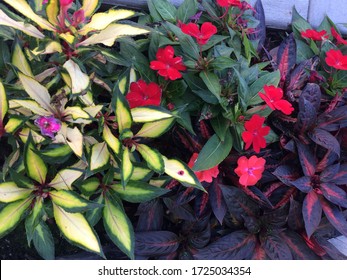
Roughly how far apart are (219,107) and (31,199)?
2.31 feet

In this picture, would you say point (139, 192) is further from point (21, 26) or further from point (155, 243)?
point (21, 26)

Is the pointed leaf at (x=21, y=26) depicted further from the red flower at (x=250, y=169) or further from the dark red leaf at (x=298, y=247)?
the dark red leaf at (x=298, y=247)

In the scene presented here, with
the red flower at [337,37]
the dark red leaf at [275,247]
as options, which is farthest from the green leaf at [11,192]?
the red flower at [337,37]

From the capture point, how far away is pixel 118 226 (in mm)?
1504

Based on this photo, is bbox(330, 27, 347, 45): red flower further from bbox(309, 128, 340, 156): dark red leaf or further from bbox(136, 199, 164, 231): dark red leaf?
bbox(136, 199, 164, 231): dark red leaf

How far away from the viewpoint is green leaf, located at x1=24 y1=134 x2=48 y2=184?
1.39m

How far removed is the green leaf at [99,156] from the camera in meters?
1.43

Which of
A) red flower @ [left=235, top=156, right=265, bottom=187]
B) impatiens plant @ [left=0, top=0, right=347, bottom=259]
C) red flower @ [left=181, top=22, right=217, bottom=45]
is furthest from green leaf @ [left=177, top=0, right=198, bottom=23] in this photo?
red flower @ [left=235, top=156, right=265, bottom=187]

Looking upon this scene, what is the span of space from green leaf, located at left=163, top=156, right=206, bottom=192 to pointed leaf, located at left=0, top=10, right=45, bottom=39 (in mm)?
561

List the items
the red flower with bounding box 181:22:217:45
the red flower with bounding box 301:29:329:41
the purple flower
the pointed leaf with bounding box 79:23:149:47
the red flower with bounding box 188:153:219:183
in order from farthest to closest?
the red flower with bounding box 301:29:329:41 < the red flower with bounding box 188:153:219:183 < the red flower with bounding box 181:22:217:45 < the pointed leaf with bounding box 79:23:149:47 < the purple flower

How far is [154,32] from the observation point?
1.70 meters

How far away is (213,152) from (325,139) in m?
0.44

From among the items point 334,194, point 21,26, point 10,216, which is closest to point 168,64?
point 21,26

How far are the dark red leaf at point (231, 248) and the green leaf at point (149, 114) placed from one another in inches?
23.2
